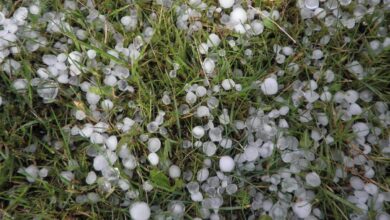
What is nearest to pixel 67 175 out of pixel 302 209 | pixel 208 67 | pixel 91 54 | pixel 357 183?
pixel 91 54

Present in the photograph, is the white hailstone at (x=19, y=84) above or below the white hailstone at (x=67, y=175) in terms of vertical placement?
above

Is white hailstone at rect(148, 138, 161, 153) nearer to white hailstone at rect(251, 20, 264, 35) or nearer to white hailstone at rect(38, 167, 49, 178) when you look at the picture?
white hailstone at rect(38, 167, 49, 178)

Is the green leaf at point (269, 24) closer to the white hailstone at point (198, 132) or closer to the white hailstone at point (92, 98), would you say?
the white hailstone at point (198, 132)

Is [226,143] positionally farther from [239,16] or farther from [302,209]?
[239,16]

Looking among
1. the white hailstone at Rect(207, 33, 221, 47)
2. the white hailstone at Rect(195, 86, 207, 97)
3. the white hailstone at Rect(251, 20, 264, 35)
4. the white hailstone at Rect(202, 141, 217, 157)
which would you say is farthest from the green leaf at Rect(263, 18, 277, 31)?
the white hailstone at Rect(202, 141, 217, 157)

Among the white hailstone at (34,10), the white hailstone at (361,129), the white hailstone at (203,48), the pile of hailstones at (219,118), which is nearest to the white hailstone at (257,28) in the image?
the pile of hailstones at (219,118)

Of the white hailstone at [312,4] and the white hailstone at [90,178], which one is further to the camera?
the white hailstone at [312,4]
